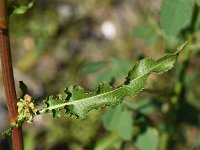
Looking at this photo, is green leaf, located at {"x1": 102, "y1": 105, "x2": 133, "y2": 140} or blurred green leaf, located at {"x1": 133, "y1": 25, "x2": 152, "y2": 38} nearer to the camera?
green leaf, located at {"x1": 102, "y1": 105, "x2": 133, "y2": 140}

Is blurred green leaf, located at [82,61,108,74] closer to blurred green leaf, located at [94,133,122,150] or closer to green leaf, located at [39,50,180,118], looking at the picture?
blurred green leaf, located at [94,133,122,150]

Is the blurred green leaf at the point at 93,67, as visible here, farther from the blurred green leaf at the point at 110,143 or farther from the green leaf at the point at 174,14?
the green leaf at the point at 174,14

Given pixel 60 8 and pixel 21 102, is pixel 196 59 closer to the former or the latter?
pixel 60 8

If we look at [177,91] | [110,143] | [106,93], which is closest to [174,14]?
[106,93]

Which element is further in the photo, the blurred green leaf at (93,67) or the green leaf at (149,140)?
the blurred green leaf at (93,67)

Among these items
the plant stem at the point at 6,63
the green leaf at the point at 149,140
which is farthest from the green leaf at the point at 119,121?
the plant stem at the point at 6,63

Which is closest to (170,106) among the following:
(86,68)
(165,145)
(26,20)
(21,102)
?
(165,145)

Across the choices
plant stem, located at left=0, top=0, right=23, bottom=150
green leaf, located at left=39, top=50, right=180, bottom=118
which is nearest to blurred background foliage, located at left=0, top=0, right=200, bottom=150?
green leaf, located at left=39, top=50, right=180, bottom=118
